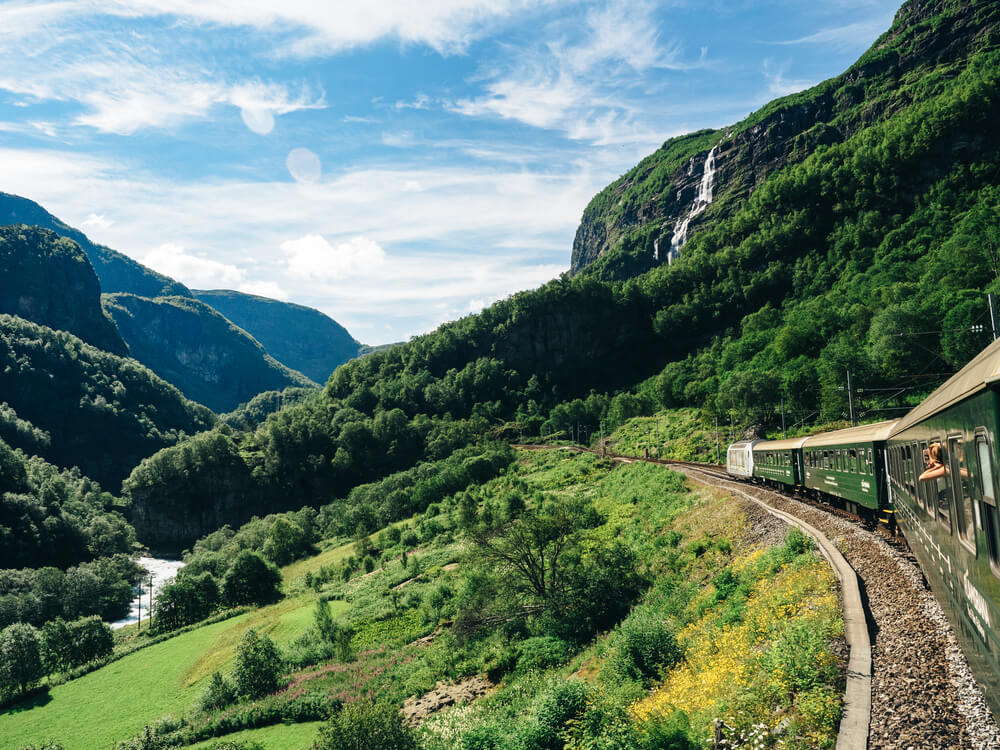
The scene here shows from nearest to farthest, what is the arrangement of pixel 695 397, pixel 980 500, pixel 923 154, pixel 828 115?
pixel 980 500
pixel 695 397
pixel 923 154
pixel 828 115

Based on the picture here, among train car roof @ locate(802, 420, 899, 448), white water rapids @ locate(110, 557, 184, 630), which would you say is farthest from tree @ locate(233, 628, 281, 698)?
white water rapids @ locate(110, 557, 184, 630)

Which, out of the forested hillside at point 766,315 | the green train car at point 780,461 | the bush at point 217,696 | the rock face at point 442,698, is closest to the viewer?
the rock face at point 442,698

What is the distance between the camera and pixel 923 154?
123000mm

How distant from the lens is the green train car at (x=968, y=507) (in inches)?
230

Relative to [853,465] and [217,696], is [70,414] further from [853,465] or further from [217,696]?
[853,465]

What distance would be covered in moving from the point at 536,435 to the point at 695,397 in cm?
4751

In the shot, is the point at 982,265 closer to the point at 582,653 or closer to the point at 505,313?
the point at 582,653

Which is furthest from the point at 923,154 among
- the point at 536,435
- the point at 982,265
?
the point at 536,435

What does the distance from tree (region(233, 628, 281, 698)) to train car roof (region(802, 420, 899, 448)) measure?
113 ft

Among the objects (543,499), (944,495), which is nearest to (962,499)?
(944,495)

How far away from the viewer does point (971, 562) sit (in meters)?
6.90

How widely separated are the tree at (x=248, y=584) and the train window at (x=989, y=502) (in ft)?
241

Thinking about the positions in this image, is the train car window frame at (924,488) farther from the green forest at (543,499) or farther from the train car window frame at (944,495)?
the green forest at (543,499)

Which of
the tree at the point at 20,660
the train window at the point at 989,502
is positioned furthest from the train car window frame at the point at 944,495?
the tree at the point at 20,660
